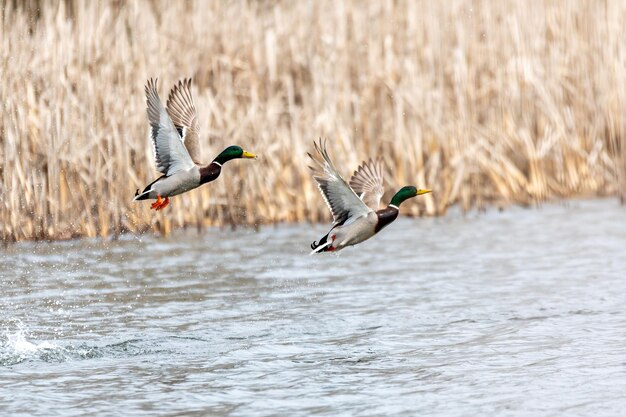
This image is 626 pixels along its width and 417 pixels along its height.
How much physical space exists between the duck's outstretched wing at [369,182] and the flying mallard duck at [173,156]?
72cm

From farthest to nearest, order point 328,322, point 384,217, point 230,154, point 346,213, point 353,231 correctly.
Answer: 1. point 328,322
2. point 230,154
3. point 346,213
4. point 384,217
5. point 353,231

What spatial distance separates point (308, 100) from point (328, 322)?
4873 millimetres

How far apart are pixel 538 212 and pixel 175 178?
6.59 m

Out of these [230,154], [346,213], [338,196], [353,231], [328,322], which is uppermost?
[230,154]

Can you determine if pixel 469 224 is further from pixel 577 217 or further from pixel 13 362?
pixel 13 362

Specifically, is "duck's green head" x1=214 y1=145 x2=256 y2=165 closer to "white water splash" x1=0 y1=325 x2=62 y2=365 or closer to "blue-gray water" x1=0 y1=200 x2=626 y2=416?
"blue-gray water" x1=0 y1=200 x2=626 y2=416

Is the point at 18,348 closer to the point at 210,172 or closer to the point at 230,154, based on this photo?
the point at 210,172

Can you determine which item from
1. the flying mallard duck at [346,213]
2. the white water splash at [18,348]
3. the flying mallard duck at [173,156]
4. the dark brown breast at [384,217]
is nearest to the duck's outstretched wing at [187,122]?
the flying mallard duck at [173,156]

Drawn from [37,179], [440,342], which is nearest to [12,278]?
[37,179]

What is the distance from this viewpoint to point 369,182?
27.1 feet

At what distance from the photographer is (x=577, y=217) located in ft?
43.7

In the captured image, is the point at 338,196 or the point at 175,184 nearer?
the point at 338,196

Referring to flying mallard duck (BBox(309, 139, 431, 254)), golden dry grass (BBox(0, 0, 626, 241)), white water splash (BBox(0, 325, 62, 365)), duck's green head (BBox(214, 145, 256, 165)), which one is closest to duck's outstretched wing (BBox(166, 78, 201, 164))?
duck's green head (BBox(214, 145, 256, 165))

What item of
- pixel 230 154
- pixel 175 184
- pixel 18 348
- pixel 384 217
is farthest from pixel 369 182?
pixel 18 348
